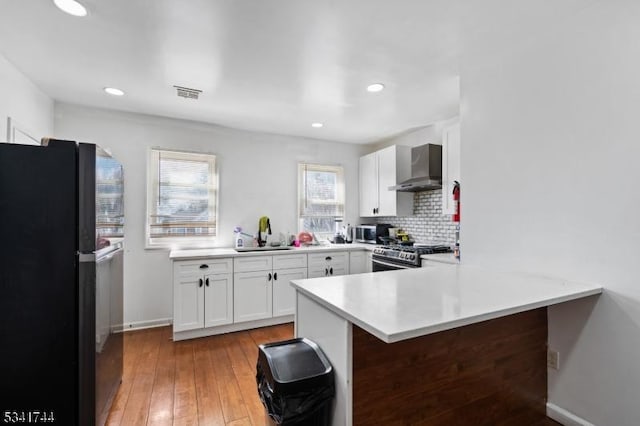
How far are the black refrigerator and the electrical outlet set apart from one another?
106 inches

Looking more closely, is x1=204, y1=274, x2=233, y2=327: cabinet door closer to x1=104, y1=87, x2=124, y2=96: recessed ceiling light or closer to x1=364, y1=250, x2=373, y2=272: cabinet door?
x1=364, y1=250, x2=373, y2=272: cabinet door

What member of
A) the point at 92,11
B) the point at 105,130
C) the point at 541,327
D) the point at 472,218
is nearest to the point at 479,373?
the point at 541,327

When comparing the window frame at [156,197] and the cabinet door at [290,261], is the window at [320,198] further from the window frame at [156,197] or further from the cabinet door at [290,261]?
the window frame at [156,197]

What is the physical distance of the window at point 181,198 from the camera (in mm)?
3531

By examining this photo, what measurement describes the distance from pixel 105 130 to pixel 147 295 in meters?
1.91

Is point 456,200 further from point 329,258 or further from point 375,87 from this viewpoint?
point 329,258

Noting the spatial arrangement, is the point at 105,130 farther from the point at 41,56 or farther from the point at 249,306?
the point at 249,306

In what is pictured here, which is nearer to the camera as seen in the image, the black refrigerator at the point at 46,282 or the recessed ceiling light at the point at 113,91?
the black refrigerator at the point at 46,282

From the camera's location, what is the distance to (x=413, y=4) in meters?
1.66

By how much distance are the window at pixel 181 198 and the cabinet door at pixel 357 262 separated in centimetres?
182

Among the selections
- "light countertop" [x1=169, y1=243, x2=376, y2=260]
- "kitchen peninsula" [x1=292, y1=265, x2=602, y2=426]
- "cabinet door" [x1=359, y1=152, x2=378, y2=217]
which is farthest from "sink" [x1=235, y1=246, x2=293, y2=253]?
"kitchen peninsula" [x1=292, y1=265, x2=602, y2=426]

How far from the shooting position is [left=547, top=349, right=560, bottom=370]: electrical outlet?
186 cm

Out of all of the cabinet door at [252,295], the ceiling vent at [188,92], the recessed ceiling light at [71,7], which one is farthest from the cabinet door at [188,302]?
the recessed ceiling light at [71,7]

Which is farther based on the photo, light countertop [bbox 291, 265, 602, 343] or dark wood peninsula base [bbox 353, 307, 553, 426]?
dark wood peninsula base [bbox 353, 307, 553, 426]
